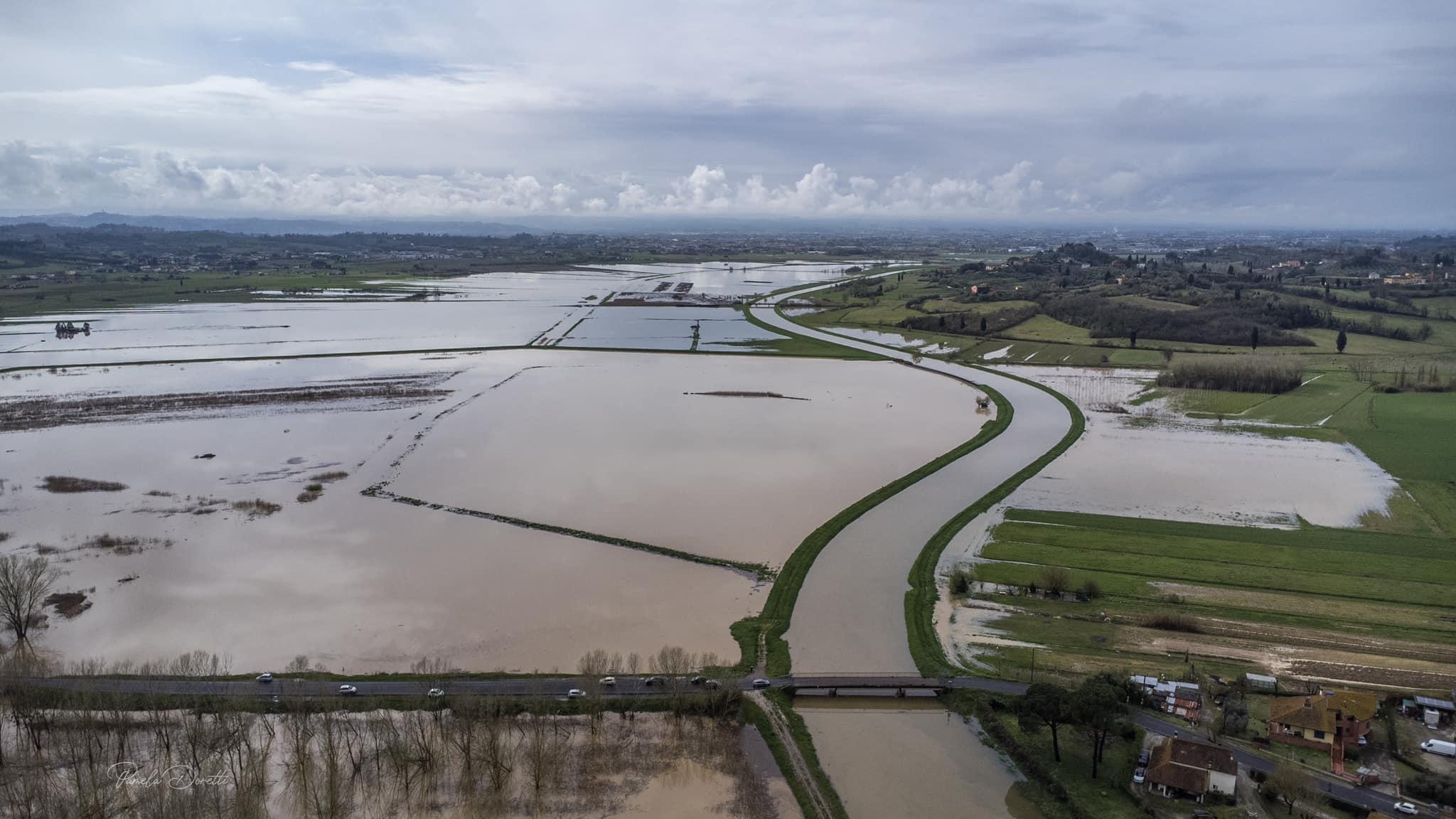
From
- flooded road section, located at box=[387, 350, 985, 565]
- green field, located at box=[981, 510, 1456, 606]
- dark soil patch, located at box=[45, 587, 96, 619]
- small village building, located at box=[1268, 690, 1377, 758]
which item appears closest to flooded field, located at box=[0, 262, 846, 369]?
flooded road section, located at box=[387, 350, 985, 565]

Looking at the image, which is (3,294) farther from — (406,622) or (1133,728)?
(1133,728)

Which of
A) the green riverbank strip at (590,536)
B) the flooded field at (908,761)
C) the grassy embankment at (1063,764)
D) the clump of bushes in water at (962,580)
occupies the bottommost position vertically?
the flooded field at (908,761)

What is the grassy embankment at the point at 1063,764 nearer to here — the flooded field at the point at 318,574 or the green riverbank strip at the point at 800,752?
the green riverbank strip at the point at 800,752

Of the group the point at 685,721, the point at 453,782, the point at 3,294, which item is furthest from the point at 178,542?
the point at 3,294

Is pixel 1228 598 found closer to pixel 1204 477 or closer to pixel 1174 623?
pixel 1174 623

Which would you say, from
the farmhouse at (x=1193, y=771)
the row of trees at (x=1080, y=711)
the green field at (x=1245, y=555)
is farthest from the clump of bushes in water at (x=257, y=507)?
the farmhouse at (x=1193, y=771)

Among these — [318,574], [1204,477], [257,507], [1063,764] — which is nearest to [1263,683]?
[1063,764]

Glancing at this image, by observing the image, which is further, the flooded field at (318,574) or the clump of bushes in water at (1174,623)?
the clump of bushes in water at (1174,623)
